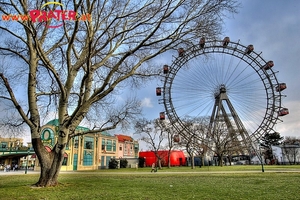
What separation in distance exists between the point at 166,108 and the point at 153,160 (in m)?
23.8

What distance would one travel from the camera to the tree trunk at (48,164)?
10100mm

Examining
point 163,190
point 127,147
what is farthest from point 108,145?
point 163,190

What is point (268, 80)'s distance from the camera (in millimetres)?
37188

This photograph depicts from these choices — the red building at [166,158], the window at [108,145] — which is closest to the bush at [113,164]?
the window at [108,145]

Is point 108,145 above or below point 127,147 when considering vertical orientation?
above

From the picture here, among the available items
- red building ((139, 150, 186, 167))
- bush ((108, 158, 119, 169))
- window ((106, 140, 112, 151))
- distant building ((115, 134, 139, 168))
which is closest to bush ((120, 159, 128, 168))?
window ((106, 140, 112, 151))

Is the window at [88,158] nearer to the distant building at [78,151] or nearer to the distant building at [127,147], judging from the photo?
the distant building at [78,151]

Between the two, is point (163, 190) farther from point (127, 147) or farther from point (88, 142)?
point (127, 147)

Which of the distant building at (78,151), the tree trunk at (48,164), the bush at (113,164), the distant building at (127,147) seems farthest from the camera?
the distant building at (127,147)

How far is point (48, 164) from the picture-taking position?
10.3 m

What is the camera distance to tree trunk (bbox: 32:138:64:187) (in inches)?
398

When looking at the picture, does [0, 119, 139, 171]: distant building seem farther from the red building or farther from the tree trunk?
the tree trunk

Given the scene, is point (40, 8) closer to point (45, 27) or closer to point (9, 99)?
point (45, 27)

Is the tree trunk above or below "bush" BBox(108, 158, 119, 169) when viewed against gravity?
above
